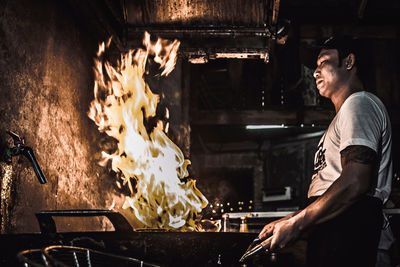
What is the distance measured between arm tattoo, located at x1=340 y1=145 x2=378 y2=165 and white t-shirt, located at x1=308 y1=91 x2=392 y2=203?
3 cm

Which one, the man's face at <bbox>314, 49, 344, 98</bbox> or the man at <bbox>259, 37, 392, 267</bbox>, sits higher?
the man's face at <bbox>314, 49, 344, 98</bbox>

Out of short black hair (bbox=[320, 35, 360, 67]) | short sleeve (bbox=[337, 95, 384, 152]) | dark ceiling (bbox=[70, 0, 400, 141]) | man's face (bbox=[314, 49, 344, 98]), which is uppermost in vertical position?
dark ceiling (bbox=[70, 0, 400, 141])

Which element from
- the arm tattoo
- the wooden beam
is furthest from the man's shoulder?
the wooden beam

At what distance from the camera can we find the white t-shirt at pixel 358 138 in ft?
8.02

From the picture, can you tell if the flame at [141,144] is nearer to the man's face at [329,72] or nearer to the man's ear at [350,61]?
the man's face at [329,72]

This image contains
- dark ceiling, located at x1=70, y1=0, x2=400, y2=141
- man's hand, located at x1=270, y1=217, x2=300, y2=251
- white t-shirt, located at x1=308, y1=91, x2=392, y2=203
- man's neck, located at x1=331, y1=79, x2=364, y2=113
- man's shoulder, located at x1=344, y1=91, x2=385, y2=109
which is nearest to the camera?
man's hand, located at x1=270, y1=217, x2=300, y2=251

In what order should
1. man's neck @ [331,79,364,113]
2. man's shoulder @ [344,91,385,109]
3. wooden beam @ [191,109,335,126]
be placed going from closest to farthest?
man's shoulder @ [344,91,385,109] < man's neck @ [331,79,364,113] < wooden beam @ [191,109,335,126]

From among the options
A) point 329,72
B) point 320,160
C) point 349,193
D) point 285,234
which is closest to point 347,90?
point 329,72

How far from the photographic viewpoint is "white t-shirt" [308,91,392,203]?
2.44m

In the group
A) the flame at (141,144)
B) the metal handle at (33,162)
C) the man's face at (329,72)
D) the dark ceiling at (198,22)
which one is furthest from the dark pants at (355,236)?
the flame at (141,144)

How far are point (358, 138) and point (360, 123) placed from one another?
11 cm

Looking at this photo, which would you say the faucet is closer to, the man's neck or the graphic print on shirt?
the graphic print on shirt

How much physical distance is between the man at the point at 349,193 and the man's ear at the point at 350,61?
1.64 feet

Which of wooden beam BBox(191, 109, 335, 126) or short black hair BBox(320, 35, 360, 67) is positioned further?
wooden beam BBox(191, 109, 335, 126)
